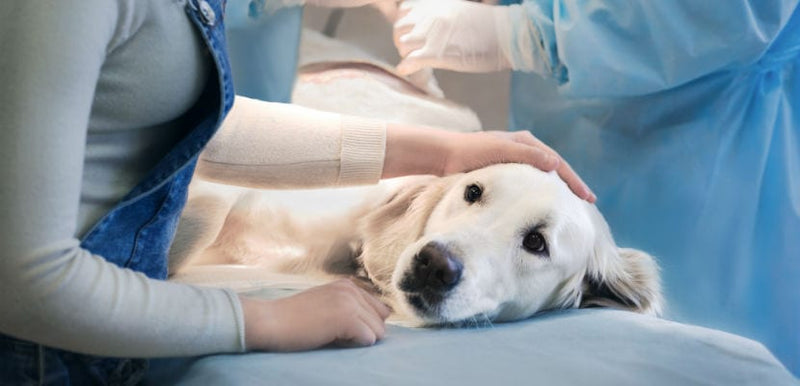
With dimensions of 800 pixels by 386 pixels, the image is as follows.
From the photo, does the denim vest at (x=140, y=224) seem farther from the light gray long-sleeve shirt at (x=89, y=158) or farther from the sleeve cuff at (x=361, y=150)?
the sleeve cuff at (x=361, y=150)

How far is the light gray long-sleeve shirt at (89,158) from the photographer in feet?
1.60

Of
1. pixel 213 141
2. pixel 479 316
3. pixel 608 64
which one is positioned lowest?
pixel 479 316

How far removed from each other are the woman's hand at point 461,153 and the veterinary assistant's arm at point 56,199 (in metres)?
0.46

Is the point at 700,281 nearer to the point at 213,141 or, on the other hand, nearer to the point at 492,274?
the point at 492,274

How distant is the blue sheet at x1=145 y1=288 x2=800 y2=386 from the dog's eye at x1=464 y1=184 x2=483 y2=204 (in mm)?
193

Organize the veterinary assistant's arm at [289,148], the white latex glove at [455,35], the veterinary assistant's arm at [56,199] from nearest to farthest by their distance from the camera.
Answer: the veterinary assistant's arm at [56,199] < the veterinary assistant's arm at [289,148] < the white latex glove at [455,35]

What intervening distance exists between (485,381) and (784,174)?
47 cm

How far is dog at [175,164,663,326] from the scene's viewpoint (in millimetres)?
815

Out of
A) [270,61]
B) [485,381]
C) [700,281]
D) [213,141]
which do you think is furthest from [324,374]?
[270,61]

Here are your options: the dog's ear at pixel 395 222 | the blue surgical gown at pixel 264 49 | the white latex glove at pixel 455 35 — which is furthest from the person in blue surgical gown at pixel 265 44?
the dog's ear at pixel 395 222

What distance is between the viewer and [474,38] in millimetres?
1057

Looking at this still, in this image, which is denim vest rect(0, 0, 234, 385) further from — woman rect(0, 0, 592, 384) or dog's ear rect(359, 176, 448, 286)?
dog's ear rect(359, 176, 448, 286)

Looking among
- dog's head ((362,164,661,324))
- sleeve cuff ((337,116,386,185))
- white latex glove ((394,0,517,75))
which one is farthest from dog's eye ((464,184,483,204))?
white latex glove ((394,0,517,75))

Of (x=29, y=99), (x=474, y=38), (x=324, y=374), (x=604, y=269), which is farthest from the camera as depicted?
(x=474, y=38)
